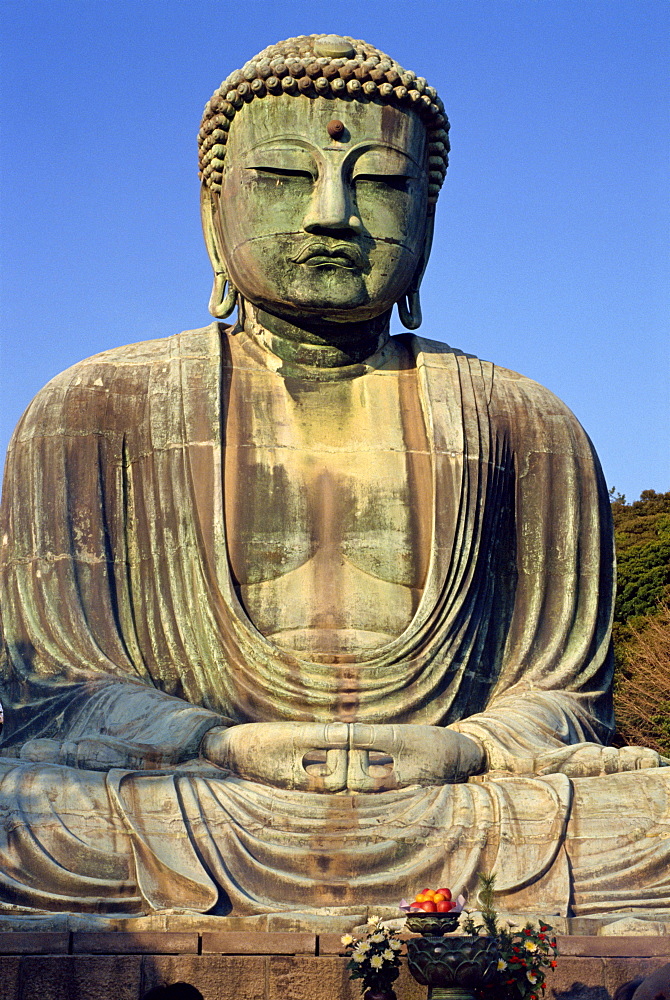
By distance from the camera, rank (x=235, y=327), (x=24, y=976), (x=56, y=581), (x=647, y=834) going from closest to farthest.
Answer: (x=24, y=976) < (x=647, y=834) < (x=56, y=581) < (x=235, y=327)

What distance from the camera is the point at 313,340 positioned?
40.9ft

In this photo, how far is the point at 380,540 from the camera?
39.0 feet

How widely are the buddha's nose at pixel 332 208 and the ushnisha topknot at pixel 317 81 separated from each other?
0.65 metres

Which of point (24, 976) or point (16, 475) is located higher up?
point (16, 475)

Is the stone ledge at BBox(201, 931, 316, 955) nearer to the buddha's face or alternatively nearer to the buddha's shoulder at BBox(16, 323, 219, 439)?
the buddha's shoulder at BBox(16, 323, 219, 439)

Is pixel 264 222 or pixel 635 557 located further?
pixel 635 557

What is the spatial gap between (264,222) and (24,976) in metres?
5.36

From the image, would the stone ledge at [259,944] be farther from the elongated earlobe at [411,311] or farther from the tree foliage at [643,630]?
the tree foliage at [643,630]

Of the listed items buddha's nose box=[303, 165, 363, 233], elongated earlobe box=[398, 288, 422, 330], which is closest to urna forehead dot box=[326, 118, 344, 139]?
buddha's nose box=[303, 165, 363, 233]

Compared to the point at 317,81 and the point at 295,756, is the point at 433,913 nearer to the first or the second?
the point at 295,756

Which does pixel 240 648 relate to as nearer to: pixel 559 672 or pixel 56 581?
pixel 56 581

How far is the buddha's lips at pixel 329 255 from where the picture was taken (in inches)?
469

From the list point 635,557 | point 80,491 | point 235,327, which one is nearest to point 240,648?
point 80,491

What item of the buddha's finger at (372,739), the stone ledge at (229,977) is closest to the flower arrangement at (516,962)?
the stone ledge at (229,977)
